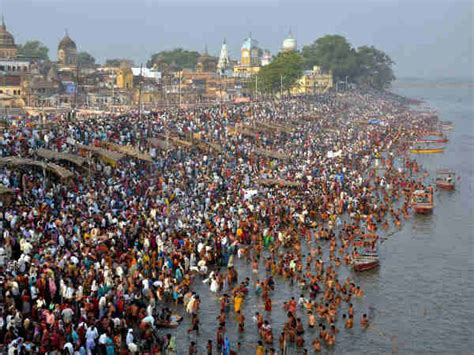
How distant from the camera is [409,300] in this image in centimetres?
2089

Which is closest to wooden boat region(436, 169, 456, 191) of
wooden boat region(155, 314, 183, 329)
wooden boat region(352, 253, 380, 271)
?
wooden boat region(352, 253, 380, 271)

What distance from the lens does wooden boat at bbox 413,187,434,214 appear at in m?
31.7

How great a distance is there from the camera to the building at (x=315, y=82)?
99.9m

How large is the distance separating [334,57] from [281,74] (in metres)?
36.0

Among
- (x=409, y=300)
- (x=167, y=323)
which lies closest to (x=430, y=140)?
(x=409, y=300)

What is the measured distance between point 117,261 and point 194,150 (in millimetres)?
16546

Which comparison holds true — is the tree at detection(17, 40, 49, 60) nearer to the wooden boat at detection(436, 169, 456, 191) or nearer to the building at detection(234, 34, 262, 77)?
the building at detection(234, 34, 262, 77)

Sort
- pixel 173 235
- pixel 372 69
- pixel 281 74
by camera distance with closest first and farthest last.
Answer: pixel 173 235 → pixel 281 74 → pixel 372 69

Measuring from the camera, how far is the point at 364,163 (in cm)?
4241

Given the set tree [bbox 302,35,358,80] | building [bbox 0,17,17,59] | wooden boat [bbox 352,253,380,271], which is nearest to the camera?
wooden boat [bbox 352,253,380,271]

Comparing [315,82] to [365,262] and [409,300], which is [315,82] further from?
[409,300]

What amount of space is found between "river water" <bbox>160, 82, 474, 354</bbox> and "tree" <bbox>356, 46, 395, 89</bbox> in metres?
88.7

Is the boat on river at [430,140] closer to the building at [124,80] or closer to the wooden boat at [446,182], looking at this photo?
the wooden boat at [446,182]

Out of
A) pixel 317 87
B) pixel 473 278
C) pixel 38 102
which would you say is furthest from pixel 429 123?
pixel 473 278
